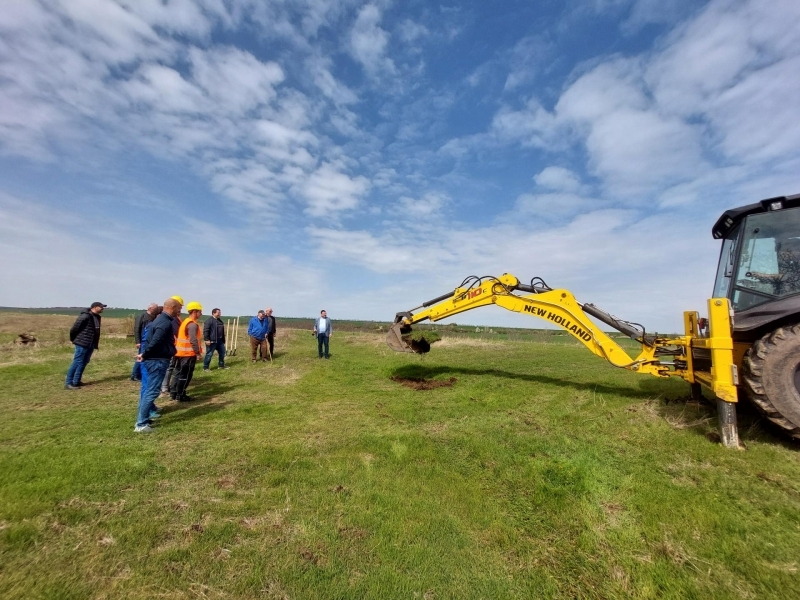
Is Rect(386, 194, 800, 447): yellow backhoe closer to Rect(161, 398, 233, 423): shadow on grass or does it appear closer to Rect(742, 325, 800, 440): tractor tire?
Rect(742, 325, 800, 440): tractor tire

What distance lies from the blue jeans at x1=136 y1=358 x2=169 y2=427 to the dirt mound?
576 centimetres

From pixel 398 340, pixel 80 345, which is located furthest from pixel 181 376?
pixel 398 340

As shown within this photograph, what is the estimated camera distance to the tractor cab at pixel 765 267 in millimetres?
5324

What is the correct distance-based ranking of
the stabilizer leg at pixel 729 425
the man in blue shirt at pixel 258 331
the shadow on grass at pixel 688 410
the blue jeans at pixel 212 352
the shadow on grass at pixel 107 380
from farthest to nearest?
the man in blue shirt at pixel 258 331 < the blue jeans at pixel 212 352 < the shadow on grass at pixel 107 380 < the shadow on grass at pixel 688 410 < the stabilizer leg at pixel 729 425

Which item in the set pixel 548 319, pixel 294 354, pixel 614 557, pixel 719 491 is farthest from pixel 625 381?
pixel 294 354

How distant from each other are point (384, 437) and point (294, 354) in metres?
12.3

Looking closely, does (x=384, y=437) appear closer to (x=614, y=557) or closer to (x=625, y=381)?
(x=614, y=557)

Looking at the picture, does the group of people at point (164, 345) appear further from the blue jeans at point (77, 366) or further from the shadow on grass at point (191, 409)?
the shadow on grass at point (191, 409)

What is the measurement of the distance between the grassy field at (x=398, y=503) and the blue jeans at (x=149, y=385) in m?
0.33

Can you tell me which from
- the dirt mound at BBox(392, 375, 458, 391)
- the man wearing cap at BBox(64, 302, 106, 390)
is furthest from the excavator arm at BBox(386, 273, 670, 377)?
the man wearing cap at BBox(64, 302, 106, 390)

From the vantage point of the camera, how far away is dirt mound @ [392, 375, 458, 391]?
1029 cm

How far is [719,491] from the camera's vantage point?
412 cm

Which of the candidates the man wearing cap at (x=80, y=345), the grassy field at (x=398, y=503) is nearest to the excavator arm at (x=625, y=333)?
the grassy field at (x=398, y=503)

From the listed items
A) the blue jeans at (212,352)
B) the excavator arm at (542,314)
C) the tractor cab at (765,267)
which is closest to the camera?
the tractor cab at (765,267)
